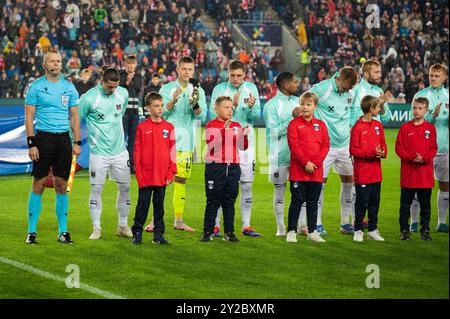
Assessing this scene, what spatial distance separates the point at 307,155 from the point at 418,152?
53.5 inches

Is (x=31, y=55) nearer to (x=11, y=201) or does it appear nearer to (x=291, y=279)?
(x=11, y=201)

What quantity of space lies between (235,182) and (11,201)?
5.15 metres

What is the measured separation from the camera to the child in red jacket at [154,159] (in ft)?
37.6

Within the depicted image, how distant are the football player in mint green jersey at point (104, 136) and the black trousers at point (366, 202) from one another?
2746 mm

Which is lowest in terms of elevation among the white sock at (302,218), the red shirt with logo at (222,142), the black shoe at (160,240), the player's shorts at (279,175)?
the black shoe at (160,240)

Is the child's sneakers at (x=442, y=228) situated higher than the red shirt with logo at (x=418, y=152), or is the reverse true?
the red shirt with logo at (x=418, y=152)

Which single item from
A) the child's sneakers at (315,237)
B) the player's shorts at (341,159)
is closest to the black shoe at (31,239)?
the child's sneakers at (315,237)

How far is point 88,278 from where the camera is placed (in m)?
9.58

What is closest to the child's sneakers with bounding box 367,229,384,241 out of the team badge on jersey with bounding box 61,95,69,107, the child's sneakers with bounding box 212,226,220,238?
the child's sneakers with bounding box 212,226,220,238

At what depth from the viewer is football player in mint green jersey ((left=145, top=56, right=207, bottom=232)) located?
493 inches

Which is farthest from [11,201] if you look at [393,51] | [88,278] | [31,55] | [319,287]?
[393,51]

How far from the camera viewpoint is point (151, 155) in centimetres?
1145

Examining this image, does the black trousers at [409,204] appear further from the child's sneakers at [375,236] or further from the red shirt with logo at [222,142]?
the red shirt with logo at [222,142]
